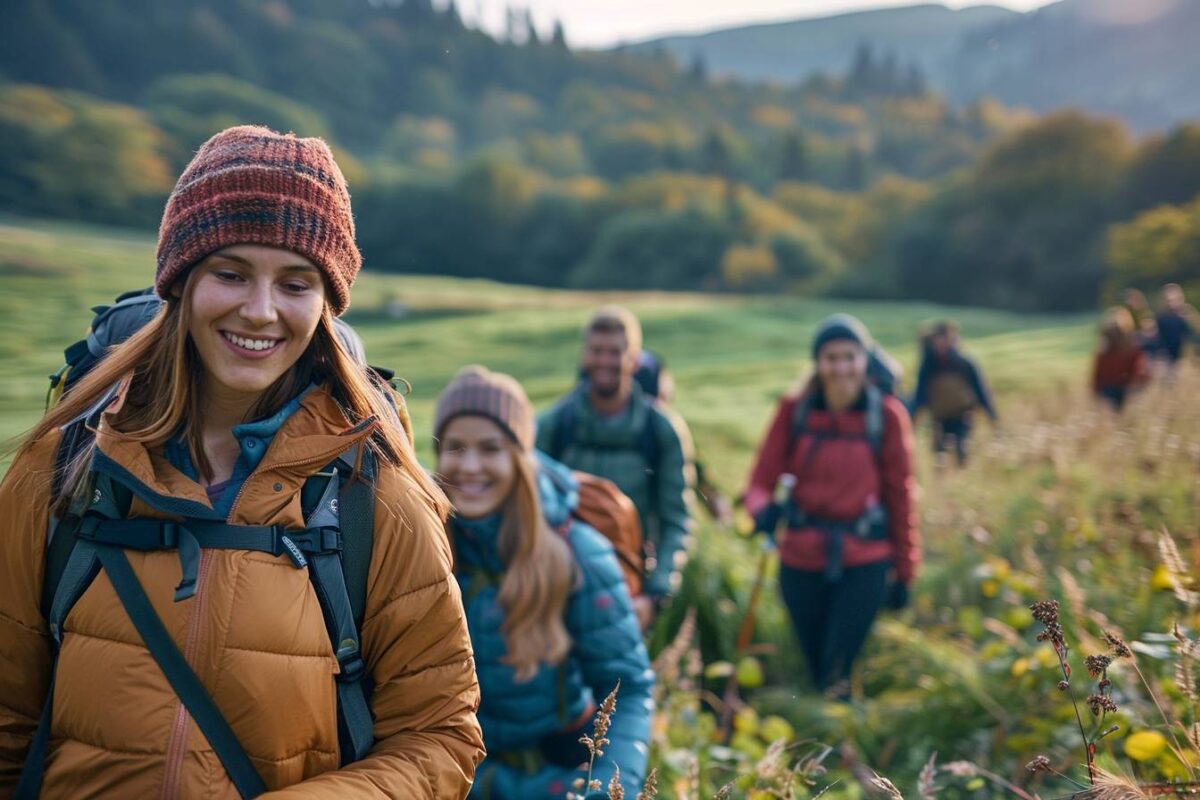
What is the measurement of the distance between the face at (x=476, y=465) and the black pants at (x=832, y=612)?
278 cm

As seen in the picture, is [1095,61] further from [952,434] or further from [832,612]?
[832,612]

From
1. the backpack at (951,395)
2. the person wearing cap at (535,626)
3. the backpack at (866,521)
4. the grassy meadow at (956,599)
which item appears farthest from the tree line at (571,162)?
the person wearing cap at (535,626)

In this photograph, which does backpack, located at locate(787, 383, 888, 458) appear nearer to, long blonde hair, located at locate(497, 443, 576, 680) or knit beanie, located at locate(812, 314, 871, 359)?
knit beanie, located at locate(812, 314, 871, 359)

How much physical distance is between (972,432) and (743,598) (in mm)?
5868

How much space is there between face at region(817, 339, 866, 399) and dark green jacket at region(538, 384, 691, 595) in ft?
3.02

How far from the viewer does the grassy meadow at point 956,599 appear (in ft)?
10.7

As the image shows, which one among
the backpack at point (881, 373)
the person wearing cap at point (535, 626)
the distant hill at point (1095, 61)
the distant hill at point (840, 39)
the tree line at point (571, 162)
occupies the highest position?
the distant hill at point (840, 39)

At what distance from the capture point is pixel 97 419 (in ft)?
5.79

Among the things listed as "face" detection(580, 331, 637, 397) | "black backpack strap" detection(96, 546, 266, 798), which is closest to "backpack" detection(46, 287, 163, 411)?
"black backpack strap" detection(96, 546, 266, 798)

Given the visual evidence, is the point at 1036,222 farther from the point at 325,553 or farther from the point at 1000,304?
the point at 325,553

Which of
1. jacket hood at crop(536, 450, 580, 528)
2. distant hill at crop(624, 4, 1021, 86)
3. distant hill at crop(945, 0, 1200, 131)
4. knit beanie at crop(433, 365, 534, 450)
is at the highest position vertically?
distant hill at crop(624, 4, 1021, 86)

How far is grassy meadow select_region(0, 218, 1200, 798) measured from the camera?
3.25 meters

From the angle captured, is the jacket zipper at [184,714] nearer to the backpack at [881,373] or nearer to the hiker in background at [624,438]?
the hiker in background at [624,438]

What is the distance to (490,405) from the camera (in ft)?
11.1
